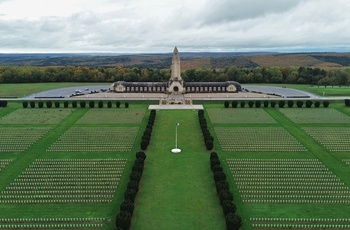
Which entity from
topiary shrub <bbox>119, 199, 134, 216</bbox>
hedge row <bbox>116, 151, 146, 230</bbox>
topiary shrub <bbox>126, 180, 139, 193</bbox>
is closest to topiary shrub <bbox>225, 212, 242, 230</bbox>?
hedge row <bbox>116, 151, 146, 230</bbox>

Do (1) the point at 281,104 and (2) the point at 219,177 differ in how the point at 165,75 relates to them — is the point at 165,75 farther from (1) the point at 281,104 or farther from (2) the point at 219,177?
(2) the point at 219,177

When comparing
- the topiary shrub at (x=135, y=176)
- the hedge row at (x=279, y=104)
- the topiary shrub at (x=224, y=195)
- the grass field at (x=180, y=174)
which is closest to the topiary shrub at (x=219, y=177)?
the grass field at (x=180, y=174)

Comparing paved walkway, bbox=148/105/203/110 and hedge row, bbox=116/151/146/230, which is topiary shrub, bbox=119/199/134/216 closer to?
hedge row, bbox=116/151/146/230

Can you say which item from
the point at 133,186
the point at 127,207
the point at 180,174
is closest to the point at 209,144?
the point at 180,174

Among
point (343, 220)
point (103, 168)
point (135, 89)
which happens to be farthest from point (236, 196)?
point (135, 89)

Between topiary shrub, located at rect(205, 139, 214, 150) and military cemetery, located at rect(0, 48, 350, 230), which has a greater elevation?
topiary shrub, located at rect(205, 139, 214, 150)

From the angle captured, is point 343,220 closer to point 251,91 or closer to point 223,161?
point 223,161

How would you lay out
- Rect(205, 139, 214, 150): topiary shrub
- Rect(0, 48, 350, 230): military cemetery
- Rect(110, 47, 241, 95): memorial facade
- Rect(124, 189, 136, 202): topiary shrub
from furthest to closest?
Rect(110, 47, 241, 95): memorial facade, Rect(205, 139, 214, 150): topiary shrub, Rect(124, 189, 136, 202): topiary shrub, Rect(0, 48, 350, 230): military cemetery
